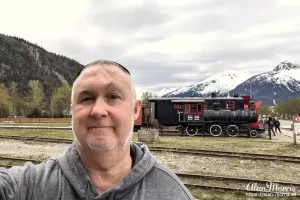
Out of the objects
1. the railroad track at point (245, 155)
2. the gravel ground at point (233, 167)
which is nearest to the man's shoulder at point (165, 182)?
the gravel ground at point (233, 167)

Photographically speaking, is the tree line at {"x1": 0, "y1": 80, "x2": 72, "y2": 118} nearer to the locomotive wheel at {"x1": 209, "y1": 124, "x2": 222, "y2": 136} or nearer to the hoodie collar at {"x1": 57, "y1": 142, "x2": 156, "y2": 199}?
the locomotive wheel at {"x1": 209, "y1": 124, "x2": 222, "y2": 136}

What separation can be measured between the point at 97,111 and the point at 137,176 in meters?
0.40

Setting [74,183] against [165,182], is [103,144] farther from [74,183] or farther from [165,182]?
[165,182]

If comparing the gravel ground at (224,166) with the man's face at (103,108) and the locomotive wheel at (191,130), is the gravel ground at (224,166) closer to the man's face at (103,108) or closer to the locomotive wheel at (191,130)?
the man's face at (103,108)

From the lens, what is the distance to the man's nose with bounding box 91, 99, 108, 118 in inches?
59.0

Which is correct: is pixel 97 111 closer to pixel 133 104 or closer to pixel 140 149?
pixel 133 104

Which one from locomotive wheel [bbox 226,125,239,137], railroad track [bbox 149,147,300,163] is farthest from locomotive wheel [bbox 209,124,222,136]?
railroad track [bbox 149,147,300,163]

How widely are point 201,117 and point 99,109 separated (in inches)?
859

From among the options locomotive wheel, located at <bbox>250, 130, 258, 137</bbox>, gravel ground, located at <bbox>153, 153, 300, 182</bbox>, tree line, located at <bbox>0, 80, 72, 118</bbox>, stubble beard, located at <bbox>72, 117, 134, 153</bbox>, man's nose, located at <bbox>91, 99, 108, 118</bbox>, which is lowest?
gravel ground, located at <bbox>153, 153, 300, 182</bbox>

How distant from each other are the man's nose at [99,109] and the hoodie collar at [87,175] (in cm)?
27

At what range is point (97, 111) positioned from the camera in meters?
1.50

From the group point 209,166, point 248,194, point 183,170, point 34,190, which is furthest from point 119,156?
point 209,166

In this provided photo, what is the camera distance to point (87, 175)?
1535 mm

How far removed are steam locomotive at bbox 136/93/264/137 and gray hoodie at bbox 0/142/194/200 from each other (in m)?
21.4
